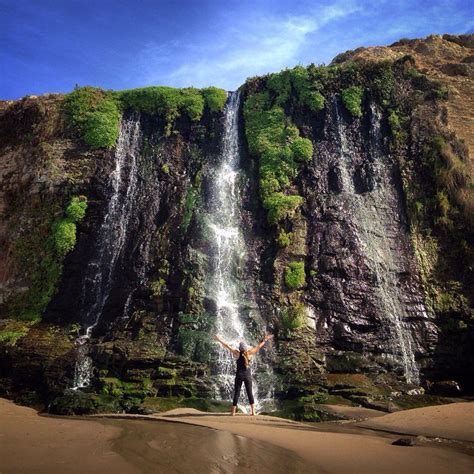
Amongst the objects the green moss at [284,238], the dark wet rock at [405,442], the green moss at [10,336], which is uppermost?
the green moss at [284,238]

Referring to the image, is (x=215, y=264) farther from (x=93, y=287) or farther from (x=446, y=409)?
(x=446, y=409)

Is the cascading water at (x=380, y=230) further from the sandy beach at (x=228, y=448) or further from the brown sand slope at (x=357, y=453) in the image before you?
the brown sand slope at (x=357, y=453)

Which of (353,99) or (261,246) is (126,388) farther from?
(353,99)

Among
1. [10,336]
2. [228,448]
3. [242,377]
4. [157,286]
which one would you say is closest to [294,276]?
[157,286]

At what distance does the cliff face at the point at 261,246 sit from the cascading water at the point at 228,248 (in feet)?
0.72

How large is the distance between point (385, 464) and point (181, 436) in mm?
2609

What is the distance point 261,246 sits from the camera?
59.3 ft

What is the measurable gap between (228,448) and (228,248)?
12538 mm

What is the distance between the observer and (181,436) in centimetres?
608

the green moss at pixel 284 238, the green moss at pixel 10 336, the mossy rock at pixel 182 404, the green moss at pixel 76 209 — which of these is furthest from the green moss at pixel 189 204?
the mossy rock at pixel 182 404

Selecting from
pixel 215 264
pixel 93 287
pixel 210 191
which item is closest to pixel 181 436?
pixel 215 264

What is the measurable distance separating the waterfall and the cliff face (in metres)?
0.06

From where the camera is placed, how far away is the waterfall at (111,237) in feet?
52.8

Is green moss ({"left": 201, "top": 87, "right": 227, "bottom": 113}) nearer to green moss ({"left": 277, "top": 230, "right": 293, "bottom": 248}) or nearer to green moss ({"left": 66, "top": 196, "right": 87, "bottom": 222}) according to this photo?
green moss ({"left": 66, "top": 196, "right": 87, "bottom": 222})
